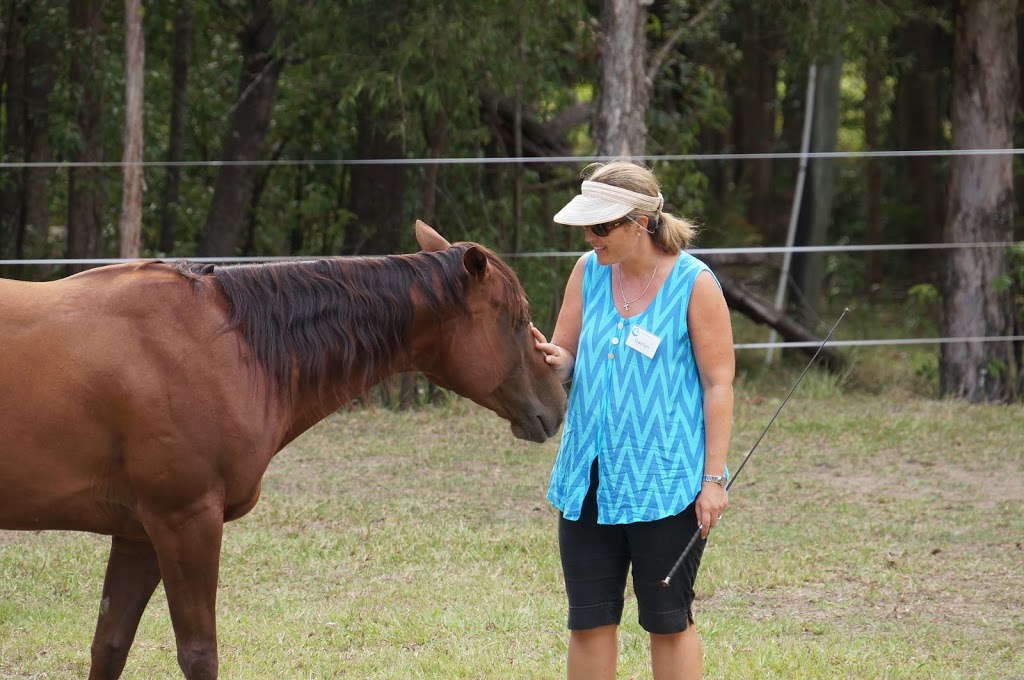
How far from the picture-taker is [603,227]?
2.79 meters

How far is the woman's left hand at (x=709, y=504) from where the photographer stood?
2.76 metres

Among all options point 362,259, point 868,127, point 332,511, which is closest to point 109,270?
A: point 362,259

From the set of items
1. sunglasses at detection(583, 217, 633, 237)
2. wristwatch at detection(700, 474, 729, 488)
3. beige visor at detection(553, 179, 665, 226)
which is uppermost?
beige visor at detection(553, 179, 665, 226)

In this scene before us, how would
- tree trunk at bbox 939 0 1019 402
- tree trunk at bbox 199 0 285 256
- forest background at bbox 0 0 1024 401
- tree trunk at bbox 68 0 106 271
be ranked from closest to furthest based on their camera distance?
forest background at bbox 0 0 1024 401 < tree trunk at bbox 939 0 1019 402 < tree trunk at bbox 199 0 285 256 < tree trunk at bbox 68 0 106 271

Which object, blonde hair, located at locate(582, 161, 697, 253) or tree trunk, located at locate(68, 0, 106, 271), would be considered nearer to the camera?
blonde hair, located at locate(582, 161, 697, 253)

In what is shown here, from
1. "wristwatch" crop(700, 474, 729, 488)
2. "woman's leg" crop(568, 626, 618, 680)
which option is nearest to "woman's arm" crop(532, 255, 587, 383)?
"wristwatch" crop(700, 474, 729, 488)

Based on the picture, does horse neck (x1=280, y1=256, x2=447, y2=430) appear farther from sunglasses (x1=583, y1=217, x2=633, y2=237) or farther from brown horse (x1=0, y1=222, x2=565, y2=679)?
sunglasses (x1=583, y1=217, x2=633, y2=237)

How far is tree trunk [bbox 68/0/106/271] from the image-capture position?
31.8 feet

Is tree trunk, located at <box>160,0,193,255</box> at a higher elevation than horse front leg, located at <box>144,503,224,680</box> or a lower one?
higher

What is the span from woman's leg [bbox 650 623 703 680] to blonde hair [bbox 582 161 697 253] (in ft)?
3.23

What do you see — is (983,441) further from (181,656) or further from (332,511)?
(181,656)

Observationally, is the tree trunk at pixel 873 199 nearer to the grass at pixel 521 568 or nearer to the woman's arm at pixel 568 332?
the grass at pixel 521 568

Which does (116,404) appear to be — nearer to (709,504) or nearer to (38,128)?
(709,504)

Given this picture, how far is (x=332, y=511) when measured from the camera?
5672mm
